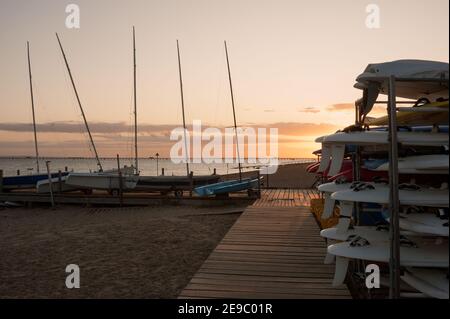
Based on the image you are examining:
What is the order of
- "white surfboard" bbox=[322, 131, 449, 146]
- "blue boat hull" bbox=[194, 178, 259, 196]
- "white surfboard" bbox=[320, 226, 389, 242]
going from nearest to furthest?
"white surfboard" bbox=[322, 131, 449, 146], "white surfboard" bbox=[320, 226, 389, 242], "blue boat hull" bbox=[194, 178, 259, 196]

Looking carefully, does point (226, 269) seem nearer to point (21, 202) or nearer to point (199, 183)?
point (199, 183)

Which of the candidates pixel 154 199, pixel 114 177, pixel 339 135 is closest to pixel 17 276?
pixel 339 135

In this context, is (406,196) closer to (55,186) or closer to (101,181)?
(101,181)

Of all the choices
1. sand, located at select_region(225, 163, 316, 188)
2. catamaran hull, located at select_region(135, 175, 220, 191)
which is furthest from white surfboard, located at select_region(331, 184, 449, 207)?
Answer: sand, located at select_region(225, 163, 316, 188)

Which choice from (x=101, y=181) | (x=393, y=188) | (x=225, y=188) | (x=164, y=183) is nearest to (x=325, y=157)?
(x=393, y=188)

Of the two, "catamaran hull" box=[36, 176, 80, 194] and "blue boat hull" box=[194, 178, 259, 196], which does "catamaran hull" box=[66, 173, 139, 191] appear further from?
"blue boat hull" box=[194, 178, 259, 196]

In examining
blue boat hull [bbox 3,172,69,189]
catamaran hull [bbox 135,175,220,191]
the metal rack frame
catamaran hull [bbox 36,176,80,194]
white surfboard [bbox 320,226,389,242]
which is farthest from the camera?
blue boat hull [bbox 3,172,69,189]

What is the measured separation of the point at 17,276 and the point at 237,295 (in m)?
4.91

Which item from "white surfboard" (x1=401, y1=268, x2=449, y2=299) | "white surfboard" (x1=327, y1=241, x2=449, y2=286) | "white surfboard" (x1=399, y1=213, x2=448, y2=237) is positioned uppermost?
"white surfboard" (x1=399, y1=213, x2=448, y2=237)

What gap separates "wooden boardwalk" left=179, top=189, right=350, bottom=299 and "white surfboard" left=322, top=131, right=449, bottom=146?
6.16 ft

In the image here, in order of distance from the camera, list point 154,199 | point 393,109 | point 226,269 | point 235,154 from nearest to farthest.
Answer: point 393,109 < point 226,269 < point 154,199 < point 235,154

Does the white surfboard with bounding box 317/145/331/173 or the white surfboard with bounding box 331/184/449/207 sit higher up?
the white surfboard with bounding box 317/145/331/173

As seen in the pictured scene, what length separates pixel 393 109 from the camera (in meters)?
4.05

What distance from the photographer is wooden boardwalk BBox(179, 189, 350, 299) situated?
5.45 m
